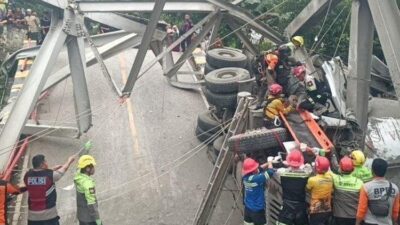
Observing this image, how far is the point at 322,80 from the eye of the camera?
1021 cm

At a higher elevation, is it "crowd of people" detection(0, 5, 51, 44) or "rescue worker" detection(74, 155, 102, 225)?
"crowd of people" detection(0, 5, 51, 44)

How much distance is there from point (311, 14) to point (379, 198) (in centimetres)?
541

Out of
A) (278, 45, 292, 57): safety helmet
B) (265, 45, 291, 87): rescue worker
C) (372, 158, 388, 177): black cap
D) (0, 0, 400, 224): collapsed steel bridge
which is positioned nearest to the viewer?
(372, 158, 388, 177): black cap

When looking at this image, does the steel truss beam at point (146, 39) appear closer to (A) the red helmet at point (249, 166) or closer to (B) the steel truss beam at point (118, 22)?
(B) the steel truss beam at point (118, 22)

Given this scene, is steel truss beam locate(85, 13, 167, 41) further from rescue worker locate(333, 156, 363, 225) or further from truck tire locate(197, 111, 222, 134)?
rescue worker locate(333, 156, 363, 225)

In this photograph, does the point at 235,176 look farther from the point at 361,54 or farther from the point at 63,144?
the point at 63,144

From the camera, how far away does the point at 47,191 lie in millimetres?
7586

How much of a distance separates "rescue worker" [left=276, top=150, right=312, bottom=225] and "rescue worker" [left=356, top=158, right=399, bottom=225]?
2.26 ft

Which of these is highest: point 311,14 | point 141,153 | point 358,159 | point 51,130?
point 311,14

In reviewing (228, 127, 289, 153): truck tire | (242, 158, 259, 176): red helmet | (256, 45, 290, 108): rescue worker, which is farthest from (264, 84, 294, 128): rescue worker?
(242, 158, 259, 176): red helmet

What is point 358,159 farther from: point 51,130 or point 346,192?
point 51,130

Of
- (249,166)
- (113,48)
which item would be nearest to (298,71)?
(249,166)

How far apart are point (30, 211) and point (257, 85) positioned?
458cm

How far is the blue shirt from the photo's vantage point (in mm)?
7449
